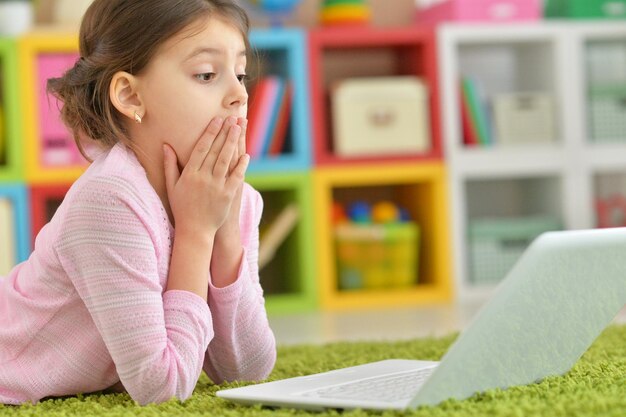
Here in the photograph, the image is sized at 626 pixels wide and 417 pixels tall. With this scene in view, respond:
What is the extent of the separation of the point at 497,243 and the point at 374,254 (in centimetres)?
37

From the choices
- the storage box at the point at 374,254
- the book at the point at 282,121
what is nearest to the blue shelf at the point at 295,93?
the book at the point at 282,121

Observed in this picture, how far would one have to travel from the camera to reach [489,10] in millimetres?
3094

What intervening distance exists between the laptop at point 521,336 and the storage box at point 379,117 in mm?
1873

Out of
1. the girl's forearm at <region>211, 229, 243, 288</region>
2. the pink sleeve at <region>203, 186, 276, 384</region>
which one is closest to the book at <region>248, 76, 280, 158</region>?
the pink sleeve at <region>203, 186, 276, 384</region>

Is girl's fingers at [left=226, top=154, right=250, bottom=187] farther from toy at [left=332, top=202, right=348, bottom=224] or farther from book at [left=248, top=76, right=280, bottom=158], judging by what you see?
toy at [left=332, top=202, right=348, bottom=224]

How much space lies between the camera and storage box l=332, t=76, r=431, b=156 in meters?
3.00

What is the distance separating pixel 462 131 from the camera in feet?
10.3

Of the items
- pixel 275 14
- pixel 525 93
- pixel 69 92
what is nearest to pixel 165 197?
pixel 69 92

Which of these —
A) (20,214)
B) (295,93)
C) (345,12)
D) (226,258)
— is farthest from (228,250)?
(345,12)

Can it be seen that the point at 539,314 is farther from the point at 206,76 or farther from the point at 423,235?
the point at 423,235

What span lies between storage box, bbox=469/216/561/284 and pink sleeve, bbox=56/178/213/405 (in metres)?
2.00

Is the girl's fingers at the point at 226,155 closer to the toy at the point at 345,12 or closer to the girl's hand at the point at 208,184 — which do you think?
the girl's hand at the point at 208,184

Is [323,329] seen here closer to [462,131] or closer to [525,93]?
[462,131]

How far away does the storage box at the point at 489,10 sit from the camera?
306cm
